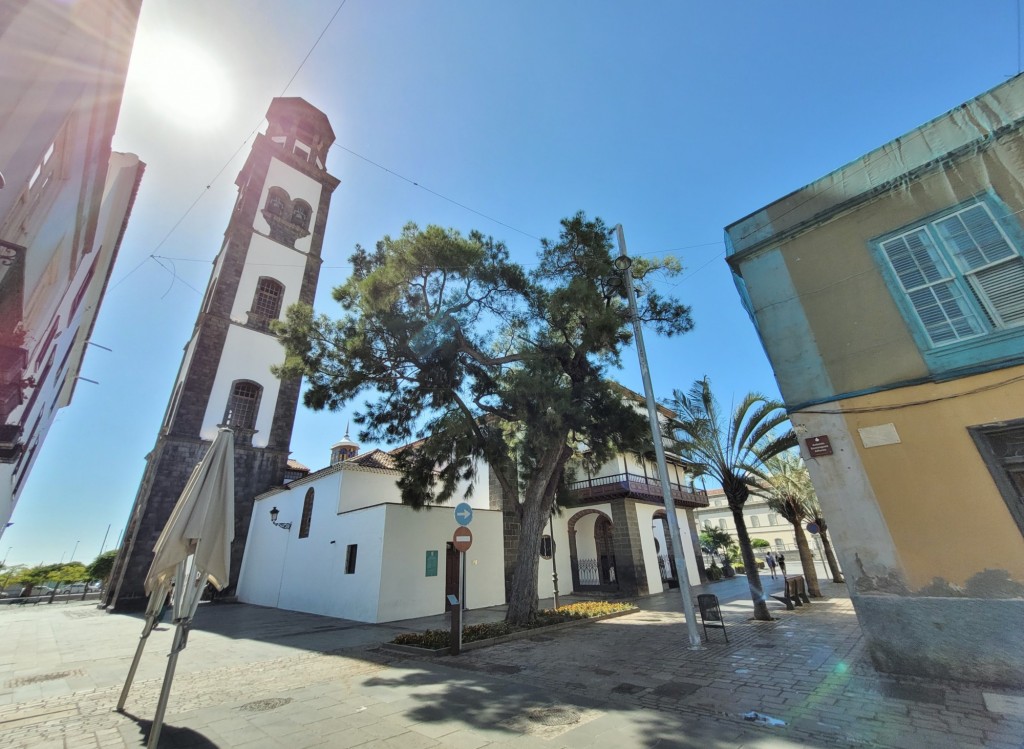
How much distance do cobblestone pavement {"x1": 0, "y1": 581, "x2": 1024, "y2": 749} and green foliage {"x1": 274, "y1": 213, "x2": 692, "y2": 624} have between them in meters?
3.90

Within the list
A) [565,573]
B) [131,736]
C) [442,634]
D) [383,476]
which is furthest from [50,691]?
[565,573]

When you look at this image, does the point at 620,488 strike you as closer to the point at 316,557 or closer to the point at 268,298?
the point at 316,557

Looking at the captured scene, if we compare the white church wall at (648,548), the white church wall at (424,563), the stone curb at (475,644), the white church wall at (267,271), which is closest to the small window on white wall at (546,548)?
the white church wall at (424,563)

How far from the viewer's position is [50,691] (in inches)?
218

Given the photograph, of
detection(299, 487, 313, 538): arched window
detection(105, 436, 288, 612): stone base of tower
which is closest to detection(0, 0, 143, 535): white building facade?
detection(105, 436, 288, 612): stone base of tower

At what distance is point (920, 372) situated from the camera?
5586 mm

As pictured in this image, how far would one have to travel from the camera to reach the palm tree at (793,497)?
12.7 m

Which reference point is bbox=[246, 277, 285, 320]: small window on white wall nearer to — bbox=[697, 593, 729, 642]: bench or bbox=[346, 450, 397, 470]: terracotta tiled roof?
bbox=[346, 450, 397, 470]: terracotta tiled roof

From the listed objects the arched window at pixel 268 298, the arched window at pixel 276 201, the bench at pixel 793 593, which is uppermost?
the arched window at pixel 276 201

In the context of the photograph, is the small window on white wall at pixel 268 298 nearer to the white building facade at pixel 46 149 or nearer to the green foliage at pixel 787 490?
the white building facade at pixel 46 149

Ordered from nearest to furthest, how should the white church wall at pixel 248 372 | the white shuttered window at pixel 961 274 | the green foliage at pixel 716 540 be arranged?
the white shuttered window at pixel 961 274
the white church wall at pixel 248 372
the green foliage at pixel 716 540

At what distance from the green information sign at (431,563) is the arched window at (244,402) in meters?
12.6

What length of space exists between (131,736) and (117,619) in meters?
14.4

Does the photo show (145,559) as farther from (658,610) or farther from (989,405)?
(989,405)
